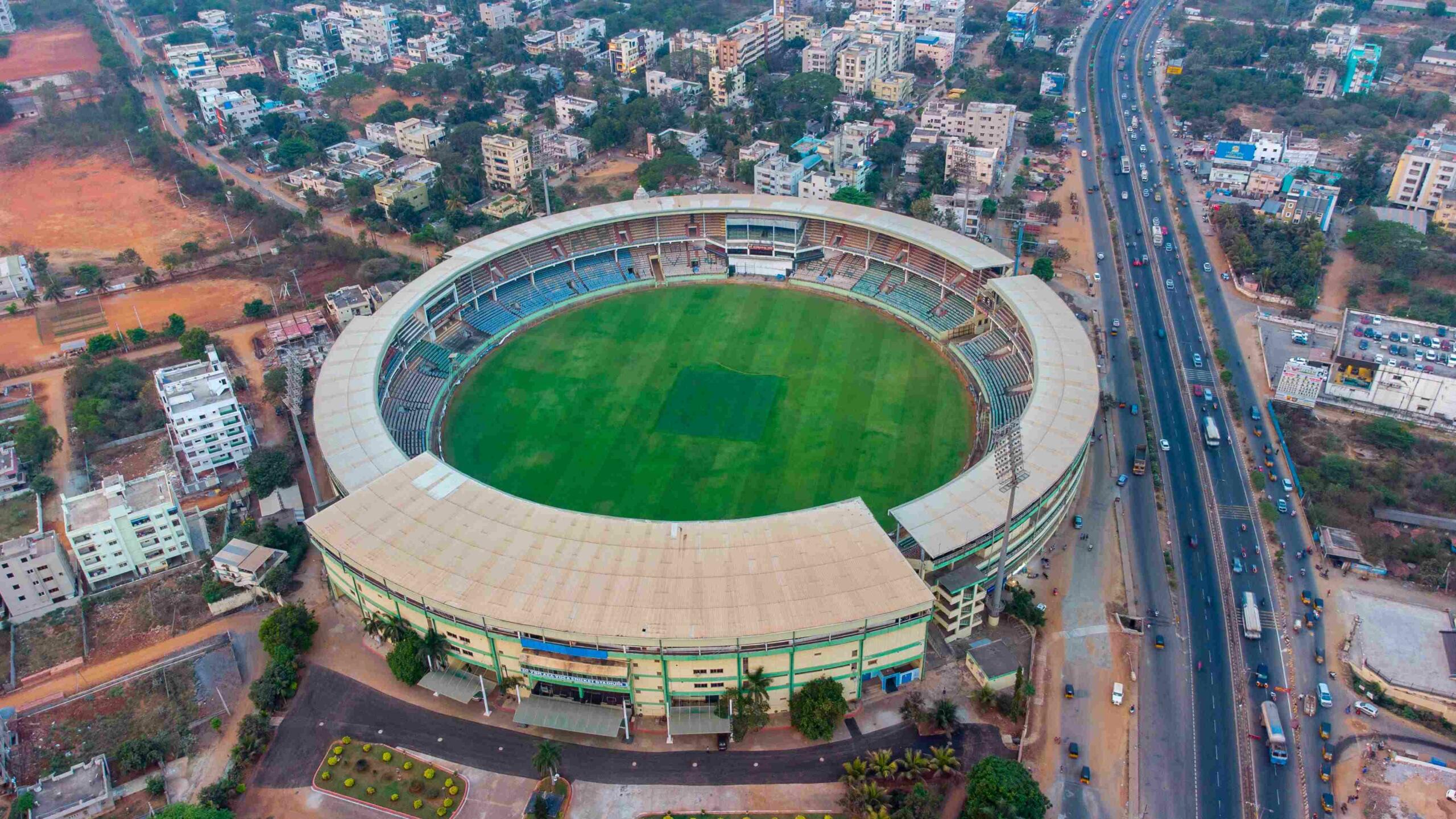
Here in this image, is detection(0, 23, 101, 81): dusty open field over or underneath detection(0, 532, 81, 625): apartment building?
over

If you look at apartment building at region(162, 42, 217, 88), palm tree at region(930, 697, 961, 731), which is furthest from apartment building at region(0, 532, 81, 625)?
apartment building at region(162, 42, 217, 88)

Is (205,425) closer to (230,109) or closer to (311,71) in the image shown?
(230,109)

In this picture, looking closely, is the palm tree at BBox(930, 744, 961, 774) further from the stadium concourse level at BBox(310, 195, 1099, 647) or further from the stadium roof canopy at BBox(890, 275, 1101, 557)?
the stadium roof canopy at BBox(890, 275, 1101, 557)

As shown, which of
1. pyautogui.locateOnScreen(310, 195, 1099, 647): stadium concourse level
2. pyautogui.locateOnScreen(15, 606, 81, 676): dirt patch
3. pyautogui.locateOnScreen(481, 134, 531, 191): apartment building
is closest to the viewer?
pyautogui.locateOnScreen(310, 195, 1099, 647): stadium concourse level

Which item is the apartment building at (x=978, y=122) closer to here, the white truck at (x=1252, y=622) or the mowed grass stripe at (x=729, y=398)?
the mowed grass stripe at (x=729, y=398)

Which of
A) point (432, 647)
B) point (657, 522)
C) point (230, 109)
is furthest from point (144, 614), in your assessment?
point (230, 109)

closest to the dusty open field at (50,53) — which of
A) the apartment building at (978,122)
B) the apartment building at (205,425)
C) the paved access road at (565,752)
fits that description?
the apartment building at (205,425)
